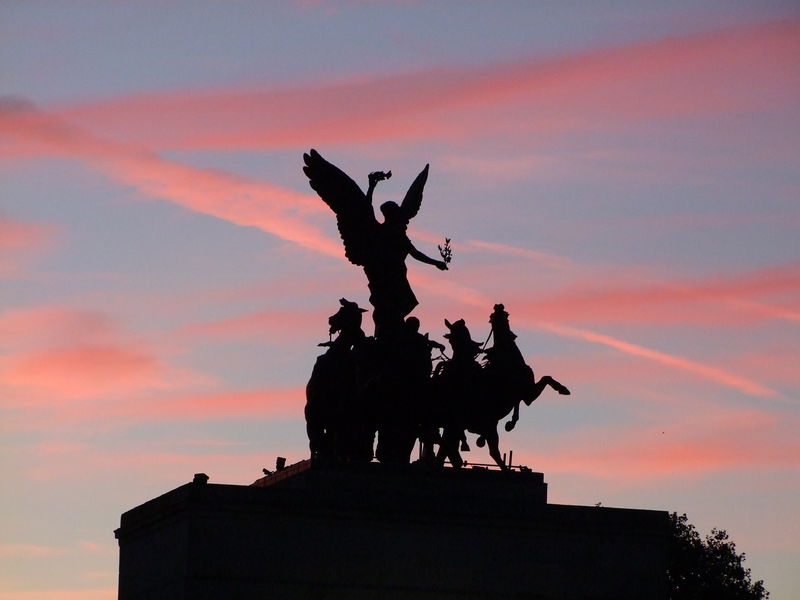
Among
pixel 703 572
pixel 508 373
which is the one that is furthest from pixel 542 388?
pixel 703 572

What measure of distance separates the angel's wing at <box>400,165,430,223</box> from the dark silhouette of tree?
27.6 m

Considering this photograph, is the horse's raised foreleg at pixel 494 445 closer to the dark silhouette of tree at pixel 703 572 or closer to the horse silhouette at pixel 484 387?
the horse silhouette at pixel 484 387

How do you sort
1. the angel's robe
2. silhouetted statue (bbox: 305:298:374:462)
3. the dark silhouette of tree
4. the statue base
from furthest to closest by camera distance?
the dark silhouette of tree
the angel's robe
silhouetted statue (bbox: 305:298:374:462)
the statue base

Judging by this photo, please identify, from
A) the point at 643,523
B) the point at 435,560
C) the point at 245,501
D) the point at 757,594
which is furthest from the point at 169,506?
the point at 757,594

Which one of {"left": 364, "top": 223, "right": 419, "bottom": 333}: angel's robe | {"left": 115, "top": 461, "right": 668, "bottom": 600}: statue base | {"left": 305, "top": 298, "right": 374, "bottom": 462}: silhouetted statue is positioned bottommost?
{"left": 115, "top": 461, "right": 668, "bottom": 600}: statue base

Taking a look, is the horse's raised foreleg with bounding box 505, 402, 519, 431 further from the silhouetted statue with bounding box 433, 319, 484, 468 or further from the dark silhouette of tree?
the dark silhouette of tree

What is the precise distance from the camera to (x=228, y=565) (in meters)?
44.3

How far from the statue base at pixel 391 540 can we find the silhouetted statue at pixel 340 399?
0.55m

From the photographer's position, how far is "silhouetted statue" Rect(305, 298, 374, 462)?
45.4m

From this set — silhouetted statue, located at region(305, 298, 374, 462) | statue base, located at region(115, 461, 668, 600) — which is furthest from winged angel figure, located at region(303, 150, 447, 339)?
statue base, located at region(115, 461, 668, 600)

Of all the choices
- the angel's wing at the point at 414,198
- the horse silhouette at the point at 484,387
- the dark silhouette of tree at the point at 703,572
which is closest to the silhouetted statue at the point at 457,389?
the horse silhouette at the point at 484,387

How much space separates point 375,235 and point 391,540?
5.17m

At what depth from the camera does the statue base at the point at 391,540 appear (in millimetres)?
44438

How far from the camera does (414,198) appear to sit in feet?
155
